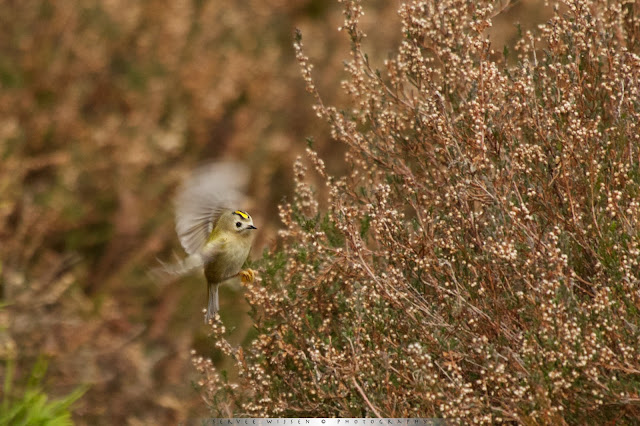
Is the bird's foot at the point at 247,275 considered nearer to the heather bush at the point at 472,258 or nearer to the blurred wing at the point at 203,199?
the heather bush at the point at 472,258

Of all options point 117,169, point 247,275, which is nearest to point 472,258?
point 247,275

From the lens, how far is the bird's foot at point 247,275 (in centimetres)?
296

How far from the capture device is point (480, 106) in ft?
8.53

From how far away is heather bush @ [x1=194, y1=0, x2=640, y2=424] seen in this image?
7.53 feet

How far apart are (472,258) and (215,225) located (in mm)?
904

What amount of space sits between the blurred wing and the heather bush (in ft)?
0.74

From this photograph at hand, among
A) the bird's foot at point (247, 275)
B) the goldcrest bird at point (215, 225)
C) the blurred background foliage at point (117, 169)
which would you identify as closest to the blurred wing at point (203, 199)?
the goldcrest bird at point (215, 225)

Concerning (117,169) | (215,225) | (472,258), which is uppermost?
(117,169)

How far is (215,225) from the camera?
300cm

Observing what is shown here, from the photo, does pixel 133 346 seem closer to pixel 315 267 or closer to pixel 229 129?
pixel 229 129

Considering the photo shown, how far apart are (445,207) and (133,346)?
3419 millimetres

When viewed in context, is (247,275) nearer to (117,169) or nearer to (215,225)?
(215,225)

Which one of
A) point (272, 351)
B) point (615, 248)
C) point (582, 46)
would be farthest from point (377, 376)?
point (582, 46)

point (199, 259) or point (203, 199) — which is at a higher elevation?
point (203, 199)
